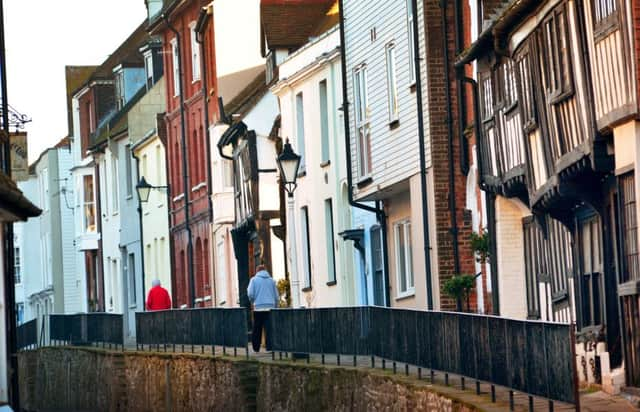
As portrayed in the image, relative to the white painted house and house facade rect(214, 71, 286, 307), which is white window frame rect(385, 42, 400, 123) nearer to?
the white painted house

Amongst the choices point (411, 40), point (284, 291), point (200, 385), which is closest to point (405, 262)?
point (411, 40)

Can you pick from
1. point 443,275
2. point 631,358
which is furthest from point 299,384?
point 631,358

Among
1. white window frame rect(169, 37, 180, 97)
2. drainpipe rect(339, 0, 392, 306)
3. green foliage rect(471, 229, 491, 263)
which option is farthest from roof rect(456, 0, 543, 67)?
white window frame rect(169, 37, 180, 97)

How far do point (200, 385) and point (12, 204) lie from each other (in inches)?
449

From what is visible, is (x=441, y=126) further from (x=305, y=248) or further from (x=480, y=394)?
(x=480, y=394)

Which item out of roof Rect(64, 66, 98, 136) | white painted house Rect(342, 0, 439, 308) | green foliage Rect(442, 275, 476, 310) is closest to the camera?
green foliage Rect(442, 275, 476, 310)

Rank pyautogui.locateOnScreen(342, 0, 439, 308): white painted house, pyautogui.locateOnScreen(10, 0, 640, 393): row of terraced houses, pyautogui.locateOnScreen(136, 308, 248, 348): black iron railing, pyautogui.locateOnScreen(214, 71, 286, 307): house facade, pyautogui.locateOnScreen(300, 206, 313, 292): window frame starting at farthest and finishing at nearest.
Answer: pyautogui.locateOnScreen(214, 71, 286, 307): house facade
pyautogui.locateOnScreen(300, 206, 313, 292): window frame
pyautogui.locateOnScreen(342, 0, 439, 308): white painted house
pyautogui.locateOnScreen(136, 308, 248, 348): black iron railing
pyautogui.locateOnScreen(10, 0, 640, 393): row of terraced houses

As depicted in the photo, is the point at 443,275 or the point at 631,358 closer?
the point at 631,358

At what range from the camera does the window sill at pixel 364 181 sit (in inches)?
1386

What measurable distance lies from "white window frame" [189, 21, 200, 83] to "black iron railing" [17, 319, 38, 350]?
27.4 feet

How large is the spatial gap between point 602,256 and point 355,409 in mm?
3807

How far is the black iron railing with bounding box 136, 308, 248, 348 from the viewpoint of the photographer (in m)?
32.3

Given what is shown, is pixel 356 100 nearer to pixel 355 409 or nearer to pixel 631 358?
pixel 355 409

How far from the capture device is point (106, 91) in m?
72.1
